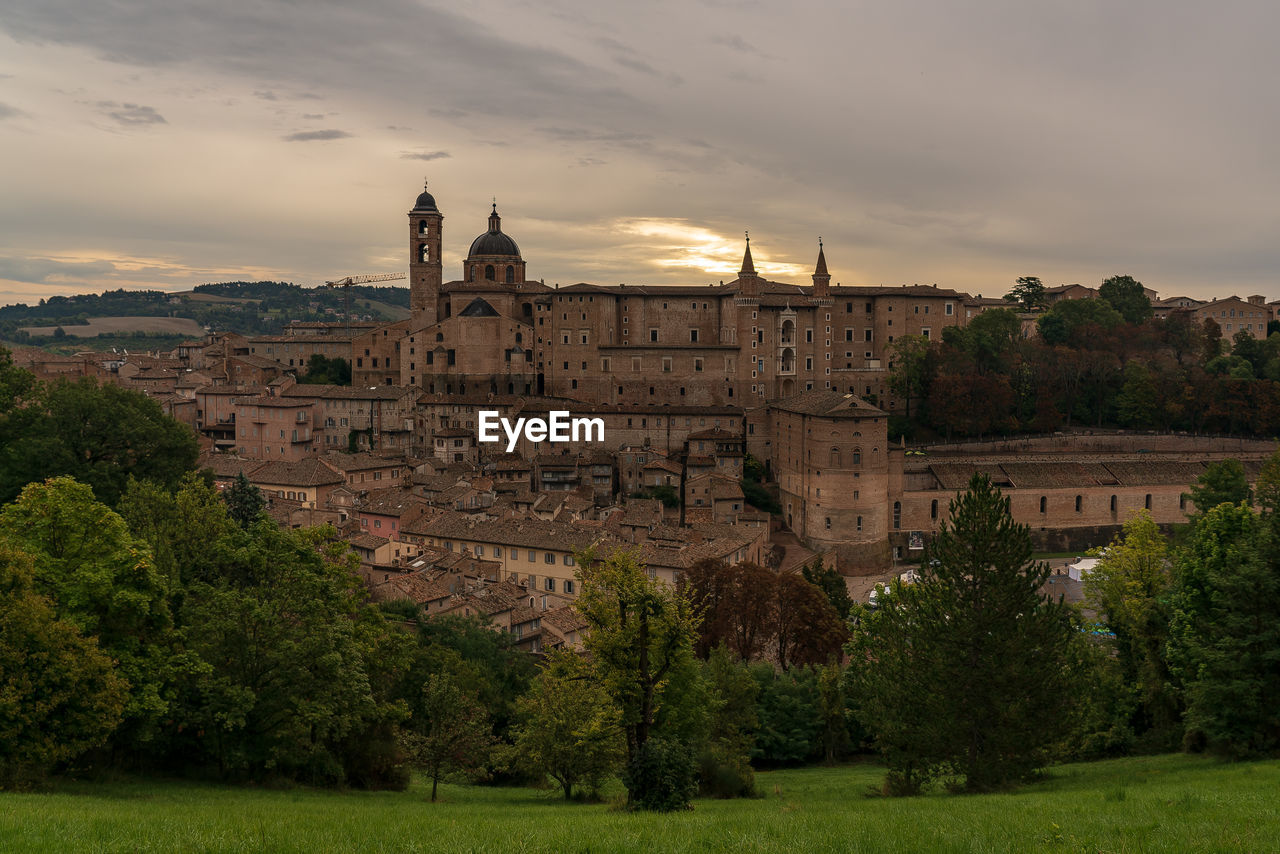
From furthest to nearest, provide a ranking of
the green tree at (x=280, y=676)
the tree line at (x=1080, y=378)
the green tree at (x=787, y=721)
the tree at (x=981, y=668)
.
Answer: the tree line at (x=1080, y=378)
the green tree at (x=787, y=721)
the tree at (x=981, y=668)
the green tree at (x=280, y=676)

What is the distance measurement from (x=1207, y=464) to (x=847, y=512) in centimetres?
2277

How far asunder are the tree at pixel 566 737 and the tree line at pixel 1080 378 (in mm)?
49878

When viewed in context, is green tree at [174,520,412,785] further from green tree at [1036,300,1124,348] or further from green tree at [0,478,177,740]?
green tree at [1036,300,1124,348]

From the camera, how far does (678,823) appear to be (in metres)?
10.8

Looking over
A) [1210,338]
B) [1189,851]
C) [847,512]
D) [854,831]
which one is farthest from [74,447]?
[1210,338]

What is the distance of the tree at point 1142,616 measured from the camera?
2098cm

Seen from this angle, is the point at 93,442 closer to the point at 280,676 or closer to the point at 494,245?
the point at 280,676

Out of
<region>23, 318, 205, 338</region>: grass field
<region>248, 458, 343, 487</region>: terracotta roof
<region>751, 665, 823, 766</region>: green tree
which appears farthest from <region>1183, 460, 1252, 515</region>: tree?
<region>23, 318, 205, 338</region>: grass field

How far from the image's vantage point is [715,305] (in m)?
73.1

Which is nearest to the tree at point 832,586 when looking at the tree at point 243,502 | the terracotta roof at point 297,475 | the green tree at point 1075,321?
the tree at point 243,502

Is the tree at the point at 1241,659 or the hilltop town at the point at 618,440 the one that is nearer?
the tree at the point at 1241,659

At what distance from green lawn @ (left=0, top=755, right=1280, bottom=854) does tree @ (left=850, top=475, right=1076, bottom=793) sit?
1415 mm

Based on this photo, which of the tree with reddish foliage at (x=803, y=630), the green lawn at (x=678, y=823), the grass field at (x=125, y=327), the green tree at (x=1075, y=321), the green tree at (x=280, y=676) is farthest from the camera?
the grass field at (x=125, y=327)

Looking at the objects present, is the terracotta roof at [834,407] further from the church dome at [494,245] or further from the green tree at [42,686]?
the green tree at [42,686]
